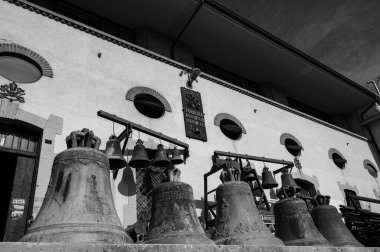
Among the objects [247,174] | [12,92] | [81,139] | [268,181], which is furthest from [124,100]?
[81,139]

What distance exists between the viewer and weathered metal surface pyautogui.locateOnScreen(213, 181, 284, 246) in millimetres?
3512

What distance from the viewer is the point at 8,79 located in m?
6.25

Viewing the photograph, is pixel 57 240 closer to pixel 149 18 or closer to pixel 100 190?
pixel 100 190

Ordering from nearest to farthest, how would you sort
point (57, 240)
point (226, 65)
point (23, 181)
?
point (57, 240) → point (23, 181) → point (226, 65)

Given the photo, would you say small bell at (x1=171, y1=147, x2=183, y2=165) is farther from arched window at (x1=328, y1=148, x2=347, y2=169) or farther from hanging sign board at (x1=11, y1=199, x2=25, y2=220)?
arched window at (x1=328, y1=148, x2=347, y2=169)

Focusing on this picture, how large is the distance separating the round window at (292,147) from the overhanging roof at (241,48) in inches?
137

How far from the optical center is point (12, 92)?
605 cm

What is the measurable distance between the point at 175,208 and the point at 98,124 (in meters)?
3.98

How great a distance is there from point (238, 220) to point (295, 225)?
1.15 meters

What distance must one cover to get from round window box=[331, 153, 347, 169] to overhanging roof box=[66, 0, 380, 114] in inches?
139

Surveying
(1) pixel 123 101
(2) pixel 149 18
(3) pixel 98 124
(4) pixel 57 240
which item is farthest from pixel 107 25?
(4) pixel 57 240

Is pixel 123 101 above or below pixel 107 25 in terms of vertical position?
below

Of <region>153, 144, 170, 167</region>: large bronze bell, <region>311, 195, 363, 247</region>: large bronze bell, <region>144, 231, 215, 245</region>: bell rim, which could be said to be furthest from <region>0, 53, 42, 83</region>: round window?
<region>311, 195, 363, 247</region>: large bronze bell

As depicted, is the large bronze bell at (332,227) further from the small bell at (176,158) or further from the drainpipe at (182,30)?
the drainpipe at (182,30)
